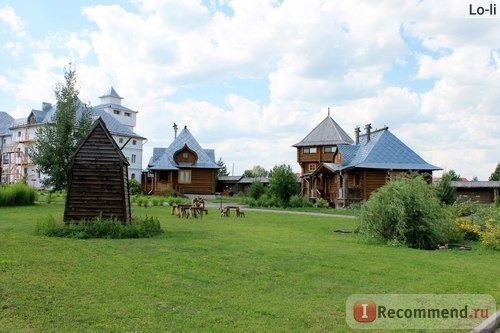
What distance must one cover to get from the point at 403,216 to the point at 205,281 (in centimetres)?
879

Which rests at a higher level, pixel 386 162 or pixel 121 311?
pixel 386 162

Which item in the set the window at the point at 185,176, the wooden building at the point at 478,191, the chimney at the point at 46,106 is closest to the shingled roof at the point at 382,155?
the window at the point at 185,176

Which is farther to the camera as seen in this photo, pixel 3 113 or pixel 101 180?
pixel 3 113

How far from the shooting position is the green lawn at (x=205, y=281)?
5891 millimetres

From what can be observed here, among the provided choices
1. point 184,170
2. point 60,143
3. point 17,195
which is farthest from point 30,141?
point 17,195

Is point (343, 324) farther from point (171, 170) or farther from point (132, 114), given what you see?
point (132, 114)

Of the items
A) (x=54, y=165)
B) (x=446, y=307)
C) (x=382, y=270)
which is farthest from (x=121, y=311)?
(x=54, y=165)

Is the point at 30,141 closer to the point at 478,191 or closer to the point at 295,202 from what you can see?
the point at 295,202

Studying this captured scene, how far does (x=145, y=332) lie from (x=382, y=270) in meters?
5.76

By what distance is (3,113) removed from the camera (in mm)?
78812

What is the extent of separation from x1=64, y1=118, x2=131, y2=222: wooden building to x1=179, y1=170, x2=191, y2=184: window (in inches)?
1379

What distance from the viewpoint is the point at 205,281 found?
26.0 ft

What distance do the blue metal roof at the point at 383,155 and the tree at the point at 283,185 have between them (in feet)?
→ 14.5

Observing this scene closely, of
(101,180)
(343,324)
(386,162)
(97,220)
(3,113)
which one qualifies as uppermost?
(3,113)
